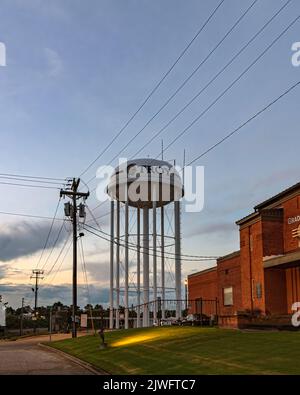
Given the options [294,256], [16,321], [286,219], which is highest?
[286,219]

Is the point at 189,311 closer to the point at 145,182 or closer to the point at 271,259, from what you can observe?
the point at 145,182

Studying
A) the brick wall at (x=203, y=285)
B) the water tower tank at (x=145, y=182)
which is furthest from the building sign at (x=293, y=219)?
the water tower tank at (x=145, y=182)

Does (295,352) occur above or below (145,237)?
below

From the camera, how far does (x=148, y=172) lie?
4888cm

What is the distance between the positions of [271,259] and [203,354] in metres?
12.7

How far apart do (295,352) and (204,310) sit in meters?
34.3

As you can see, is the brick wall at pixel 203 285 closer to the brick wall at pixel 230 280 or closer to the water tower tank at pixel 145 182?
the brick wall at pixel 230 280

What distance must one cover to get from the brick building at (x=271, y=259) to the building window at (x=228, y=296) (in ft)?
23.1

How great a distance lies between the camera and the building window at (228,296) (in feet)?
139

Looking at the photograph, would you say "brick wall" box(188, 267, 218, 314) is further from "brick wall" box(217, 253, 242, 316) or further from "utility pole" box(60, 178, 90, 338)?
"utility pole" box(60, 178, 90, 338)

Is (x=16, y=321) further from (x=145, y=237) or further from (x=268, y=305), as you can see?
(x=268, y=305)

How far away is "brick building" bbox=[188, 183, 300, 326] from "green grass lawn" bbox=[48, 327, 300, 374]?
5.73 m

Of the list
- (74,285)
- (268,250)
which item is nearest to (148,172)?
(74,285)
